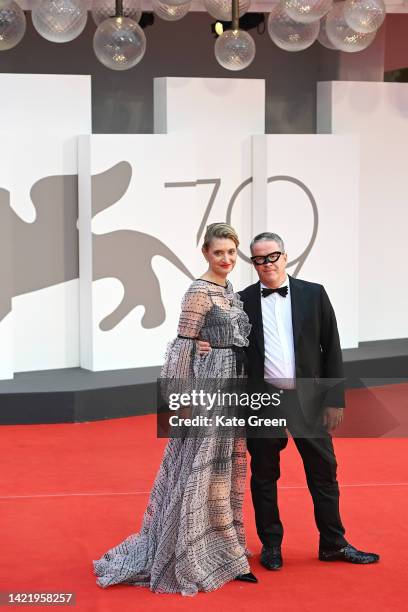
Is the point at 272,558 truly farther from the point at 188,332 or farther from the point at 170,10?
the point at 170,10

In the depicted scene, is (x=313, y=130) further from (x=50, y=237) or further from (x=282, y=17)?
(x=282, y=17)

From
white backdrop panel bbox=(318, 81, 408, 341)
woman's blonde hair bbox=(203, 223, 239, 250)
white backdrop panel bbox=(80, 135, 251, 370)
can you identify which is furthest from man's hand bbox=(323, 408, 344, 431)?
white backdrop panel bbox=(318, 81, 408, 341)

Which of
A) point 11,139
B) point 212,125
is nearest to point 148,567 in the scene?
point 11,139

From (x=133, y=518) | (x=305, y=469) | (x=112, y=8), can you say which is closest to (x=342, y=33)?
(x=112, y=8)

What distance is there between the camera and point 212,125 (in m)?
8.92

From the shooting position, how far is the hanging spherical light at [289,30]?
6.22 m

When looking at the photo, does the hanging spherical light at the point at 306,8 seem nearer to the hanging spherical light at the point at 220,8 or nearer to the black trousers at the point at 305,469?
the hanging spherical light at the point at 220,8

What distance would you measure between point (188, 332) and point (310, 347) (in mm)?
525

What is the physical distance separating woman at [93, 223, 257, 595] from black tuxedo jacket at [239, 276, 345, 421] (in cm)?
7

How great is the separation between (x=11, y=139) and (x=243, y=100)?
2015mm

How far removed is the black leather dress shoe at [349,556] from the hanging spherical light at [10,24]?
139 inches

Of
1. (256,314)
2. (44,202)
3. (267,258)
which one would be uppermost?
(44,202)

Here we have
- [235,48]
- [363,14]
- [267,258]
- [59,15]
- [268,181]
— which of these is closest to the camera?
[267,258]

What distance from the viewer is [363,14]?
6.17 meters
